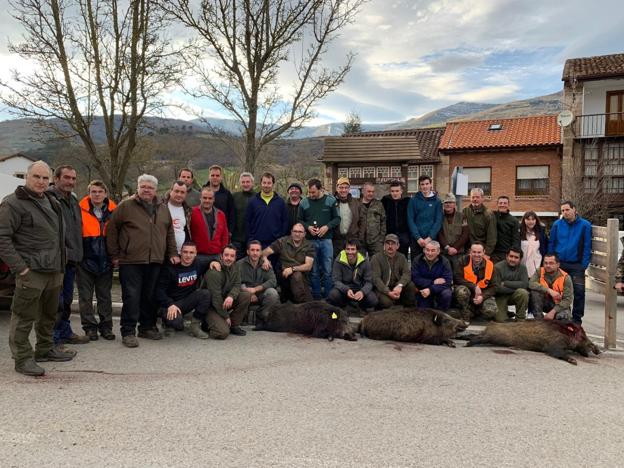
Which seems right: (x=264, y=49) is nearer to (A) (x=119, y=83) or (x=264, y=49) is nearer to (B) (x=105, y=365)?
(A) (x=119, y=83)

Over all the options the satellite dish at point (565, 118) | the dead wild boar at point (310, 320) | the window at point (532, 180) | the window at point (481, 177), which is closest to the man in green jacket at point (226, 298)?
the dead wild boar at point (310, 320)

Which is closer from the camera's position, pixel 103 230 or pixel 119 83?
pixel 103 230

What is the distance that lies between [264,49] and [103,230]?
6497 millimetres

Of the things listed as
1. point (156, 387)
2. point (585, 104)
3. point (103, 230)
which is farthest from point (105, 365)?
point (585, 104)

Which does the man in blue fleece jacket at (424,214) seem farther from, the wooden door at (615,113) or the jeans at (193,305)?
the wooden door at (615,113)

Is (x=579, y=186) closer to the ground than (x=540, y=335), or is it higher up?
higher up

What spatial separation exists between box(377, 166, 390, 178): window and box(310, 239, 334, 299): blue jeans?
25.8 feet

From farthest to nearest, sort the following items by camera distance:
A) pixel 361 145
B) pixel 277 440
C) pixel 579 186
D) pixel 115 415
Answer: pixel 579 186 → pixel 361 145 → pixel 115 415 → pixel 277 440

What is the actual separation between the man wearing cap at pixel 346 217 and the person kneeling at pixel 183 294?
2705 millimetres

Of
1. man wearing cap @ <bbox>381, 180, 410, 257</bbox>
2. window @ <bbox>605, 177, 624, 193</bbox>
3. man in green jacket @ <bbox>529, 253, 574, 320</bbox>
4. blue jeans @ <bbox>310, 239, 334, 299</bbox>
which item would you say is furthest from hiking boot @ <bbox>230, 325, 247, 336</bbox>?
window @ <bbox>605, 177, 624, 193</bbox>

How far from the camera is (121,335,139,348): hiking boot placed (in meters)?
5.95

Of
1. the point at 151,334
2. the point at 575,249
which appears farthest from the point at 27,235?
the point at 575,249

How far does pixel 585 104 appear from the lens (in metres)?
26.3

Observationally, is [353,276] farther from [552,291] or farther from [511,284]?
[552,291]
